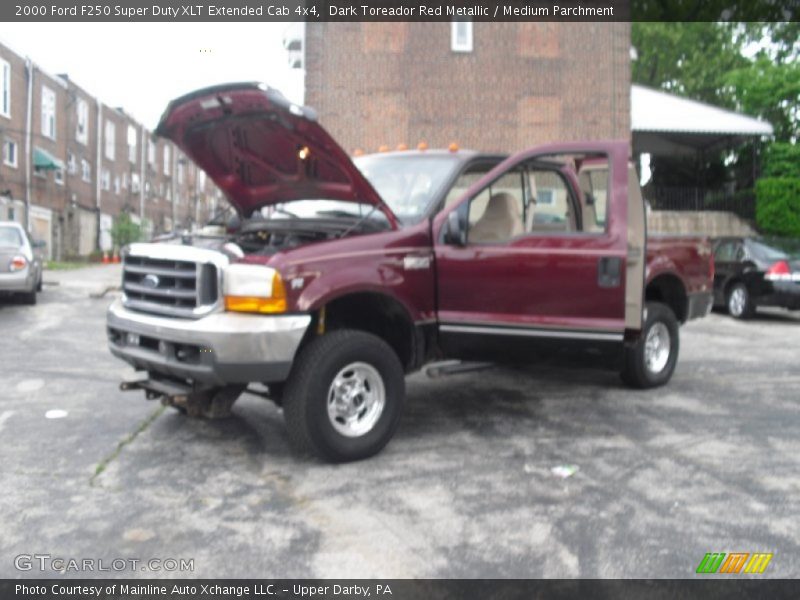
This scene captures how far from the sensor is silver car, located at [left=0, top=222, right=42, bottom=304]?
12.1 metres

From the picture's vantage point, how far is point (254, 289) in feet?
14.0

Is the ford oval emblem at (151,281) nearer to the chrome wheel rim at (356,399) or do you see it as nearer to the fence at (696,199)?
the chrome wheel rim at (356,399)

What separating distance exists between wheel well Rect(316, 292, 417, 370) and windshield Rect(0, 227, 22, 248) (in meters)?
9.40

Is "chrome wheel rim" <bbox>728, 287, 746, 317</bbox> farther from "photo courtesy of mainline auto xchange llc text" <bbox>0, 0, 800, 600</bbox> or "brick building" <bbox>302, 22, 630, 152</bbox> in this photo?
"brick building" <bbox>302, 22, 630, 152</bbox>

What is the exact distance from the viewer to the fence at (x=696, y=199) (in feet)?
74.5

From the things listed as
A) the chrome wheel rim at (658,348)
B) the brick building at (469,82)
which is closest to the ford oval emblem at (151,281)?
the chrome wheel rim at (658,348)

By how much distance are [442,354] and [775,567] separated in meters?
2.51

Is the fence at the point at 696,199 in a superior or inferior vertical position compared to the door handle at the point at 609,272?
superior

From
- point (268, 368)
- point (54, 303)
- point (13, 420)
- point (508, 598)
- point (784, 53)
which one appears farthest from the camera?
point (784, 53)

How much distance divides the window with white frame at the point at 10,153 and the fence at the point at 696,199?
23.8m

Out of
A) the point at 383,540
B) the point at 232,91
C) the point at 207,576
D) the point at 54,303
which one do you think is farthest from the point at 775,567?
the point at 54,303

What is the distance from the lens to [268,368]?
4266 mm

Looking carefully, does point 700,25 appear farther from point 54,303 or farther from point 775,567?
point 775,567

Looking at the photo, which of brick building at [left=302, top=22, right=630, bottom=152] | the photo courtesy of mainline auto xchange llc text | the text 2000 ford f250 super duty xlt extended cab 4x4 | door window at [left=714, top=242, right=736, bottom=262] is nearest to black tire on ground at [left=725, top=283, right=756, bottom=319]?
door window at [left=714, top=242, right=736, bottom=262]
